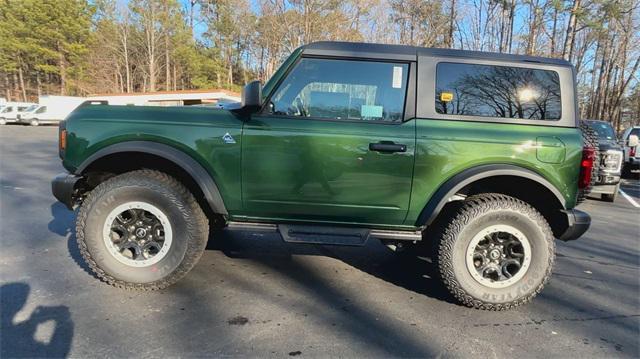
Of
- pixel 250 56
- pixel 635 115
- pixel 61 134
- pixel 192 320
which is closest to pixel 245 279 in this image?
pixel 192 320

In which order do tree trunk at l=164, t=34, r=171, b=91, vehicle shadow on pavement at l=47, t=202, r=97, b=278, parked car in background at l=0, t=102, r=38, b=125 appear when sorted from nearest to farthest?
vehicle shadow on pavement at l=47, t=202, r=97, b=278, parked car in background at l=0, t=102, r=38, b=125, tree trunk at l=164, t=34, r=171, b=91

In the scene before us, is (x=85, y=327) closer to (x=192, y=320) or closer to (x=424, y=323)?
(x=192, y=320)

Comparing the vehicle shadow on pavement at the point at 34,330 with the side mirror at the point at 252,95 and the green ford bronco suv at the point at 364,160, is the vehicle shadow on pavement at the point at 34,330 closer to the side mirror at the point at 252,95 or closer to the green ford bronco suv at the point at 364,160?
the green ford bronco suv at the point at 364,160

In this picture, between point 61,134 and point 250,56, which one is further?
point 250,56

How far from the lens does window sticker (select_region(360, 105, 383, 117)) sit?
127 inches

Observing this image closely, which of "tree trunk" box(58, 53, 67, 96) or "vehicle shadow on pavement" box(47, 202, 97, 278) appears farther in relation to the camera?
"tree trunk" box(58, 53, 67, 96)

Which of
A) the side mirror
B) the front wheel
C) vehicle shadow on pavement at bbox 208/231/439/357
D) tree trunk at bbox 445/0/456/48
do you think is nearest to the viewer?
vehicle shadow on pavement at bbox 208/231/439/357

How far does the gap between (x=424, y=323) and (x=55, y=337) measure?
2.55 metres

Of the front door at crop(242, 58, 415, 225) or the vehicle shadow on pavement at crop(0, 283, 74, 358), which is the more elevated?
the front door at crop(242, 58, 415, 225)

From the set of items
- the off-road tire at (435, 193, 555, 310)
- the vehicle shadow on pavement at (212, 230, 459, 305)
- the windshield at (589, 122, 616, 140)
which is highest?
the windshield at (589, 122, 616, 140)

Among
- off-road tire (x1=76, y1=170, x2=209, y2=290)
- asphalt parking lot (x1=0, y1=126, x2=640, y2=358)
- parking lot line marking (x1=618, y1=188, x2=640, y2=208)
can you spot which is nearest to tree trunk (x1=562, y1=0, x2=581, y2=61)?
parking lot line marking (x1=618, y1=188, x2=640, y2=208)

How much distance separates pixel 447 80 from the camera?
3238 millimetres

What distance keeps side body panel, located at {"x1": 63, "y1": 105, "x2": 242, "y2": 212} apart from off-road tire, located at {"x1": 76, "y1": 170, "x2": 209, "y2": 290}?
331mm

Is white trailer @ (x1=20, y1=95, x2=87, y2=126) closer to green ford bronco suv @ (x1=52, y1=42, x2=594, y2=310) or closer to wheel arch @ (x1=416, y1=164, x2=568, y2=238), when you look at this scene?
green ford bronco suv @ (x1=52, y1=42, x2=594, y2=310)
